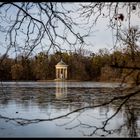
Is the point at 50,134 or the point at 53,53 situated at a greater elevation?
the point at 53,53

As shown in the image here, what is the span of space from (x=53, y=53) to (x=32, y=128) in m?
5.61

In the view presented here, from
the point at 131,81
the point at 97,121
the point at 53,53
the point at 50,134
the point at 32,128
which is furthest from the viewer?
the point at 97,121

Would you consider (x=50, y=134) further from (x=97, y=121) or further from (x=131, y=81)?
(x=131, y=81)

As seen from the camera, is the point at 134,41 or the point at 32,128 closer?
the point at 134,41

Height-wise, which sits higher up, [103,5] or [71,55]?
[103,5]

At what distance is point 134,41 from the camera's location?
3775 millimetres

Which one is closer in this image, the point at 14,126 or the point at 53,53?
the point at 53,53

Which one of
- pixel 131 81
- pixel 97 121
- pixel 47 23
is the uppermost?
pixel 47 23

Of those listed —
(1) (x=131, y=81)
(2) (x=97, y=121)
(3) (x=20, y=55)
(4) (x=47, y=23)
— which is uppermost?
(4) (x=47, y=23)

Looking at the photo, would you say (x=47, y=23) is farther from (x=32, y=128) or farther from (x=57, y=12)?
(x=32, y=128)

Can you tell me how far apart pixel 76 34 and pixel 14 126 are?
6079mm

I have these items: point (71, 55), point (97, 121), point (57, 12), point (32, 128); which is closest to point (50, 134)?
point (32, 128)

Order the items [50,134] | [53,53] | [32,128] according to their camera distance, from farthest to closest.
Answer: [32,128], [50,134], [53,53]

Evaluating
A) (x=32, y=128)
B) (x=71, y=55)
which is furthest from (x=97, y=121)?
(x=71, y=55)
